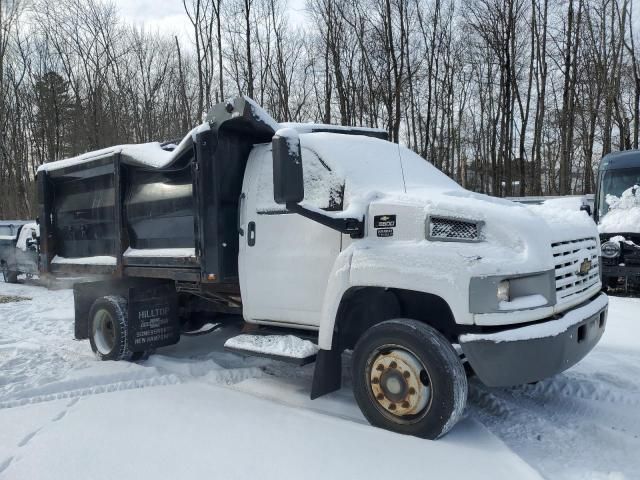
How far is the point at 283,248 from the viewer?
→ 4207mm

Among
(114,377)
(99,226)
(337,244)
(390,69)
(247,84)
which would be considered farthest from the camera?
(247,84)

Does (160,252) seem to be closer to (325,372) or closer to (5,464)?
(325,372)

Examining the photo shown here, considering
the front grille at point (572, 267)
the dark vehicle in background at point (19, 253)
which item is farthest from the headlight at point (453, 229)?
the dark vehicle in background at point (19, 253)

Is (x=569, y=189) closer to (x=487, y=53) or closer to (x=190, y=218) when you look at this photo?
(x=487, y=53)

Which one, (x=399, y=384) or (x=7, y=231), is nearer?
(x=399, y=384)

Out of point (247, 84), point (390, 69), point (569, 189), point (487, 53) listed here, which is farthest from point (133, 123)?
point (569, 189)

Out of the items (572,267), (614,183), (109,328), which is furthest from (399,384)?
(614,183)

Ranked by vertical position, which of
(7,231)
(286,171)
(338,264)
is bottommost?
(338,264)

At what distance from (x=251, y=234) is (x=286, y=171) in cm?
109

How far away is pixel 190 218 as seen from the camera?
4.76 metres

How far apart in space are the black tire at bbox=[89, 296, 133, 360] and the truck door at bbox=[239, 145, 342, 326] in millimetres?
1538

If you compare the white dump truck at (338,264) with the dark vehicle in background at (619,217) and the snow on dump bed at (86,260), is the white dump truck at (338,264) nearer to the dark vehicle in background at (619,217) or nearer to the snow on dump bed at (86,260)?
the snow on dump bed at (86,260)

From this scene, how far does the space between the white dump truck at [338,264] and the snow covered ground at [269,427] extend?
0.32m

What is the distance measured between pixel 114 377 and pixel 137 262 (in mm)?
1166
